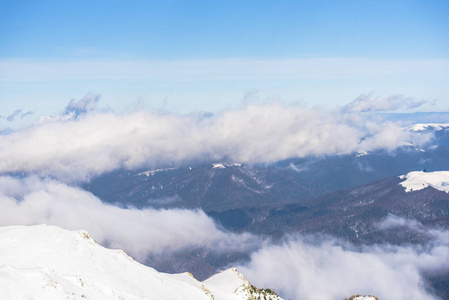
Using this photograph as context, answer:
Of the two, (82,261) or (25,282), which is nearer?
(25,282)

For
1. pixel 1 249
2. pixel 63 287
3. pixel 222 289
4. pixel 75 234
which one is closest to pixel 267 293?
pixel 222 289

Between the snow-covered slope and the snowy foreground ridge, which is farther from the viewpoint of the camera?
the snow-covered slope

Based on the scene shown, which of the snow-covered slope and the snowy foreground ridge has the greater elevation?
the snowy foreground ridge

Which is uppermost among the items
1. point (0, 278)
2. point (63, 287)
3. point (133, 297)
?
point (0, 278)

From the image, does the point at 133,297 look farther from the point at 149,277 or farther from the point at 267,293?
the point at 267,293

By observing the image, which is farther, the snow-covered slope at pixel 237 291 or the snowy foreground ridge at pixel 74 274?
the snow-covered slope at pixel 237 291

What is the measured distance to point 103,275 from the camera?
95.0 meters

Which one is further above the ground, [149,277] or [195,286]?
[149,277]

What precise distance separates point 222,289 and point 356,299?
50.2 metres

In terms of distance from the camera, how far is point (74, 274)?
8938cm

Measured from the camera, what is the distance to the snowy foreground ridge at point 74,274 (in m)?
68.9

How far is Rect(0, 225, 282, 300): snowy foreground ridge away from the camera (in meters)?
68.9

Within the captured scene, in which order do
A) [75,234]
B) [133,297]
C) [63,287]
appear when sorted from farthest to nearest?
[75,234] < [133,297] < [63,287]

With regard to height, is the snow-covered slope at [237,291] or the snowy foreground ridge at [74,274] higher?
the snowy foreground ridge at [74,274]
